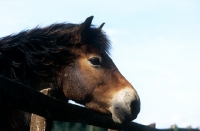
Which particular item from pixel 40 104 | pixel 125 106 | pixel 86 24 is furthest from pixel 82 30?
pixel 40 104

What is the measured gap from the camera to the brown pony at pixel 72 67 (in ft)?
12.7

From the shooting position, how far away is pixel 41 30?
435 centimetres

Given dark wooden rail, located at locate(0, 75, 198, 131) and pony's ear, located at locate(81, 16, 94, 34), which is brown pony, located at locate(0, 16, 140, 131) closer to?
pony's ear, located at locate(81, 16, 94, 34)

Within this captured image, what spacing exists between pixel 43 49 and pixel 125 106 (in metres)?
1.31

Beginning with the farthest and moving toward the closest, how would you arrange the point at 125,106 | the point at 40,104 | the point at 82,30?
the point at 82,30 → the point at 125,106 → the point at 40,104

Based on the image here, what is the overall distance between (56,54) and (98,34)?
0.74m

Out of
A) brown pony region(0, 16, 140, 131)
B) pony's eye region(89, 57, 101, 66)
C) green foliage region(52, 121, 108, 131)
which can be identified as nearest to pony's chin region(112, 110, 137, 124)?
brown pony region(0, 16, 140, 131)

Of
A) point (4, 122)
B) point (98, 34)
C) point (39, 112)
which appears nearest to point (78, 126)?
point (98, 34)

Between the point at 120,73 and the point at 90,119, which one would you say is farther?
the point at 120,73

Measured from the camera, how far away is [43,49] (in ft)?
13.6

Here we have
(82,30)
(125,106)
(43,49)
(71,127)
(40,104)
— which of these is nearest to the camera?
(40,104)

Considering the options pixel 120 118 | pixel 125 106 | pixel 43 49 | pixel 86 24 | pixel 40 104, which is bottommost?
pixel 40 104

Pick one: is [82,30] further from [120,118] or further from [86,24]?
[120,118]

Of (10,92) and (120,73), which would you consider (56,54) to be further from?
(10,92)
